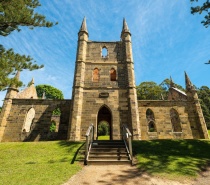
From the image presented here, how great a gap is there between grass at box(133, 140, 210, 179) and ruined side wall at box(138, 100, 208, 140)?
3.84 m

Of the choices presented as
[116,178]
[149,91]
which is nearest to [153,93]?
[149,91]

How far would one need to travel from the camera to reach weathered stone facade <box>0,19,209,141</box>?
46.4ft

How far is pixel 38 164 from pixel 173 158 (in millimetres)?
7154

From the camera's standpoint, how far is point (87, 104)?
583 inches

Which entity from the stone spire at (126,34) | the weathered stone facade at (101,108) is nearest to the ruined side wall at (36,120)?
the weathered stone facade at (101,108)

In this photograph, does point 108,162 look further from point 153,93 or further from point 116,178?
point 153,93

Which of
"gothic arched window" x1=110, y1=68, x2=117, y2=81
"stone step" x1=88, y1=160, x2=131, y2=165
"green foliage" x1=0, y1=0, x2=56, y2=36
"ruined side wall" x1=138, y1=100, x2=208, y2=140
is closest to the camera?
"stone step" x1=88, y1=160, x2=131, y2=165

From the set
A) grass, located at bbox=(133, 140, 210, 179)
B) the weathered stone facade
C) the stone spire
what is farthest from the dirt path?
the stone spire

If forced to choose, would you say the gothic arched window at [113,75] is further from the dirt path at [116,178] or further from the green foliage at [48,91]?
the green foliage at [48,91]

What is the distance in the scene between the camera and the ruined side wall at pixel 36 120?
47.2 ft

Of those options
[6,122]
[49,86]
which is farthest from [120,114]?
[49,86]

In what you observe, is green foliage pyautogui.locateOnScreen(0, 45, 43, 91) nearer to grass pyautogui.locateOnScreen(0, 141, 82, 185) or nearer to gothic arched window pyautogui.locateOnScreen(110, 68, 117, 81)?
grass pyautogui.locateOnScreen(0, 141, 82, 185)

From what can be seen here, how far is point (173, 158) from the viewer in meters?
7.93

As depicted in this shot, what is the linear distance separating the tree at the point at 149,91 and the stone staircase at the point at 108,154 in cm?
2871
